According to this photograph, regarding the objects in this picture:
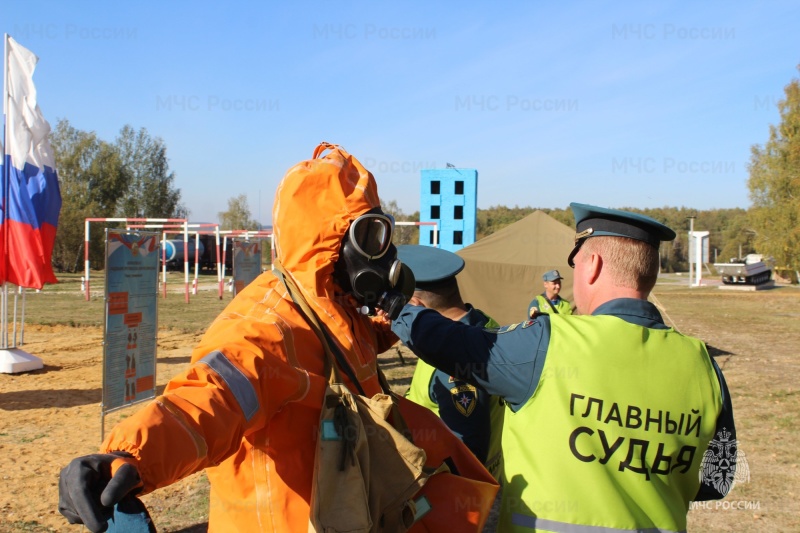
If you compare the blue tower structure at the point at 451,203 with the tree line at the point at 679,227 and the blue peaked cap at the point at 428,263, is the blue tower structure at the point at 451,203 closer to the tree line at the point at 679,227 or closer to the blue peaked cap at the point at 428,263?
the blue peaked cap at the point at 428,263

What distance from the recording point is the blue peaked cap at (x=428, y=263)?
11.1 ft

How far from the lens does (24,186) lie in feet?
31.1

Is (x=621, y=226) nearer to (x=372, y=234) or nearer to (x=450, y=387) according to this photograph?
(x=372, y=234)

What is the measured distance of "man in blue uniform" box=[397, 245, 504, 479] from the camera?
339 cm

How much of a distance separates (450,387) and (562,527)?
5.25ft

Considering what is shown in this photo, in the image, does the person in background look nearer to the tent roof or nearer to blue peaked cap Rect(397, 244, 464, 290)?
the tent roof

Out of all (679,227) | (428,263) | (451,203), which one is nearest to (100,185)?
(451,203)

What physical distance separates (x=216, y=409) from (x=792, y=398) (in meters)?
10.7

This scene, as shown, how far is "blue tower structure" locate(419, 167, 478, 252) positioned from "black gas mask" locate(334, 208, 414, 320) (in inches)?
495

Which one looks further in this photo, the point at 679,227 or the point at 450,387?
the point at 679,227

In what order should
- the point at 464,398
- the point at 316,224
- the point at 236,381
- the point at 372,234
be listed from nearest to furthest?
1. the point at 236,381
2. the point at 316,224
3. the point at 372,234
4. the point at 464,398

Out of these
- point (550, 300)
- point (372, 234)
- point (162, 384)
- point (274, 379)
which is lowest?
point (162, 384)

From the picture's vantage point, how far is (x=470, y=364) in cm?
203

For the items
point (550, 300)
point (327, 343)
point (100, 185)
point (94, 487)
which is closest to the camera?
point (94, 487)
